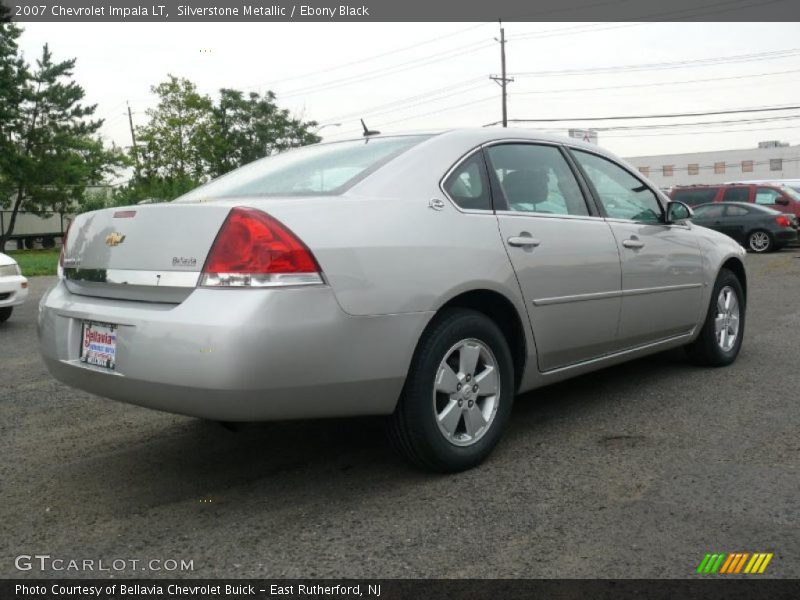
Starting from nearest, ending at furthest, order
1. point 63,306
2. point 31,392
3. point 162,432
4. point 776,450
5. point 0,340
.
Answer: point 63,306, point 776,450, point 162,432, point 31,392, point 0,340

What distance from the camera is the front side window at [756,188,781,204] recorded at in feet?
70.1

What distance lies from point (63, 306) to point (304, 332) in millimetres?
1244

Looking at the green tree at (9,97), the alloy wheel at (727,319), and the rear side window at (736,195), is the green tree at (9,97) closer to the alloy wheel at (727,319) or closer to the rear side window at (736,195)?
the rear side window at (736,195)

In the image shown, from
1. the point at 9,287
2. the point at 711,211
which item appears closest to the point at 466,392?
the point at 9,287

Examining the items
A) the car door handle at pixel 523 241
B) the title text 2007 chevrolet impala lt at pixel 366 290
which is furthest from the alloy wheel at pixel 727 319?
the car door handle at pixel 523 241

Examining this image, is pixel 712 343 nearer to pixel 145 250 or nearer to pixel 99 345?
pixel 145 250

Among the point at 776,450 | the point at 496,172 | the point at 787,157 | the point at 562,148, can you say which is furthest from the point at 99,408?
the point at 787,157

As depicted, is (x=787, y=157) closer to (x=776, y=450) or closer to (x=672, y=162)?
(x=672, y=162)

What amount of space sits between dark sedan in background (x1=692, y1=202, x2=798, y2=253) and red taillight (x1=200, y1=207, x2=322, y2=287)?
18433 mm

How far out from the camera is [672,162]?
81.1 metres

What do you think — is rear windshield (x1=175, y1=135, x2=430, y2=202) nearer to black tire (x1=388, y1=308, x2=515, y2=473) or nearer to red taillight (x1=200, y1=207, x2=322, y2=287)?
red taillight (x1=200, y1=207, x2=322, y2=287)

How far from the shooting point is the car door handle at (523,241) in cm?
381

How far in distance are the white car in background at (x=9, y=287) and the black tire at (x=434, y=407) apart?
7.13m
